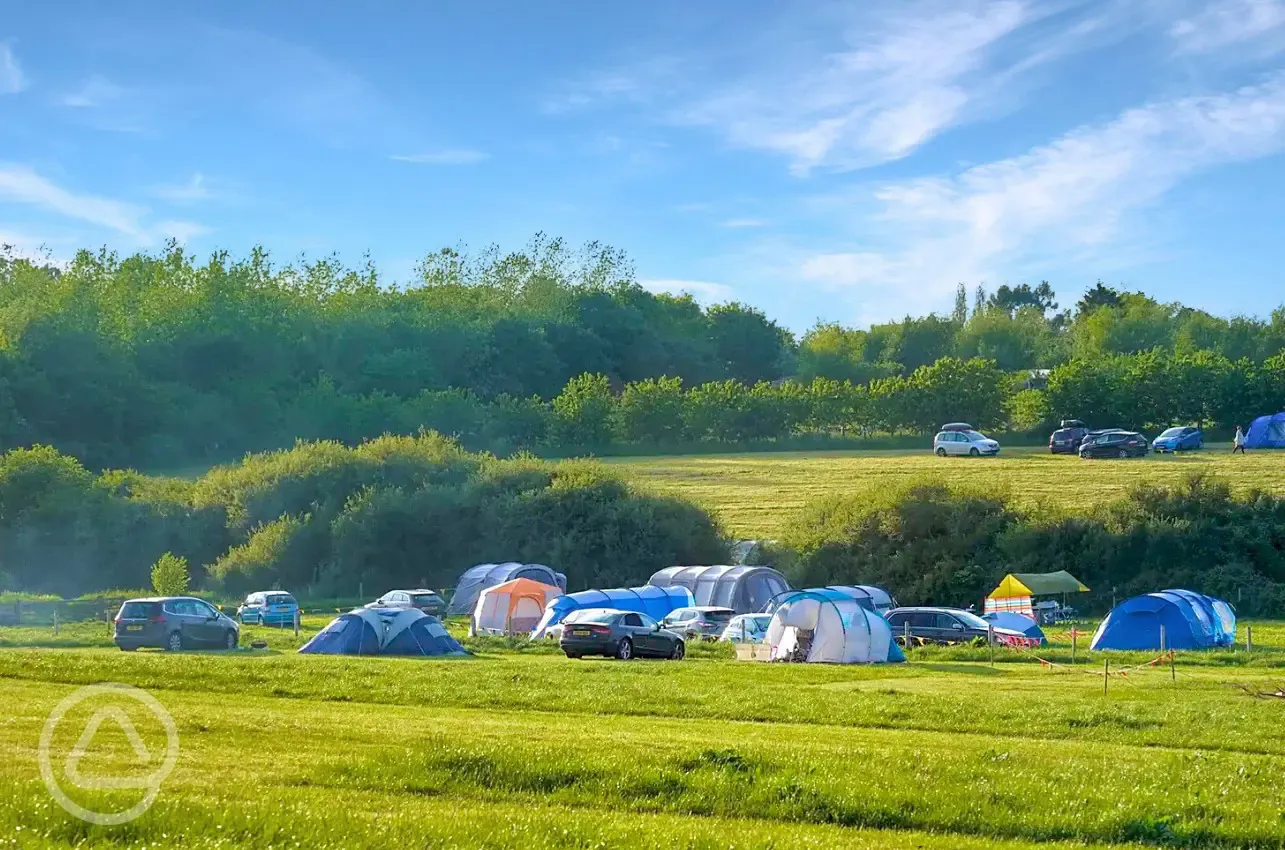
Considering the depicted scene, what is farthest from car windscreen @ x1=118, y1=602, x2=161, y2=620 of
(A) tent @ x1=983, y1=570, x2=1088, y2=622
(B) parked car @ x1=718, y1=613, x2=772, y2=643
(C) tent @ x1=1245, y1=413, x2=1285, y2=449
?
(C) tent @ x1=1245, y1=413, x2=1285, y2=449

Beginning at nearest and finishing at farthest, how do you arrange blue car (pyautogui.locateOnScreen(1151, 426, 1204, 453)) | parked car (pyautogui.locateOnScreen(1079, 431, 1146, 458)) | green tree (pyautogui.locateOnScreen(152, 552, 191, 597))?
1. green tree (pyautogui.locateOnScreen(152, 552, 191, 597))
2. parked car (pyautogui.locateOnScreen(1079, 431, 1146, 458))
3. blue car (pyautogui.locateOnScreen(1151, 426, 1204, 453))

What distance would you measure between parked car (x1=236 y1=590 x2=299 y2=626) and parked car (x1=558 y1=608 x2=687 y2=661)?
47.4 ft

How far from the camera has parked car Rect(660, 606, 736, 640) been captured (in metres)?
39.4

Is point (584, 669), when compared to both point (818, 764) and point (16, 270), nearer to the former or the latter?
point (818, 764)

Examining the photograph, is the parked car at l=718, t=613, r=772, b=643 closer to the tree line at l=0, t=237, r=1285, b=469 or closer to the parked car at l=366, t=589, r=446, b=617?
the parked car at l=366, t=589, r=446, b=617

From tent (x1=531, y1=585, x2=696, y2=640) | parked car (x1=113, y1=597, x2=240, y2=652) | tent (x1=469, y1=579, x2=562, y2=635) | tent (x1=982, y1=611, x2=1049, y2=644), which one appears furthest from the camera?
tent (x1=469, y1=579, x2=562, y2=635)

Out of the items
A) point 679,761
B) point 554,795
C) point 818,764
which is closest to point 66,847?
point 554,795

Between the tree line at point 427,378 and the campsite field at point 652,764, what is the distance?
62126 mm

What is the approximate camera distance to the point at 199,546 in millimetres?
63469

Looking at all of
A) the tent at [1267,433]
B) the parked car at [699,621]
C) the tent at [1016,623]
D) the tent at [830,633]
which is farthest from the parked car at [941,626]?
the tent at [1267,433]

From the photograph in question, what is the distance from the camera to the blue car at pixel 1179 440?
75.1 metres

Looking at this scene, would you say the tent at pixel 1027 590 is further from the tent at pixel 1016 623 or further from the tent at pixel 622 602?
the tent at pixel 622 602

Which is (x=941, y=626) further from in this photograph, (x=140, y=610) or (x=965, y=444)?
(x=965, y=444)

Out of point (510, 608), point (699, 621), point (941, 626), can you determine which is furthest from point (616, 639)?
point (510, 608)
